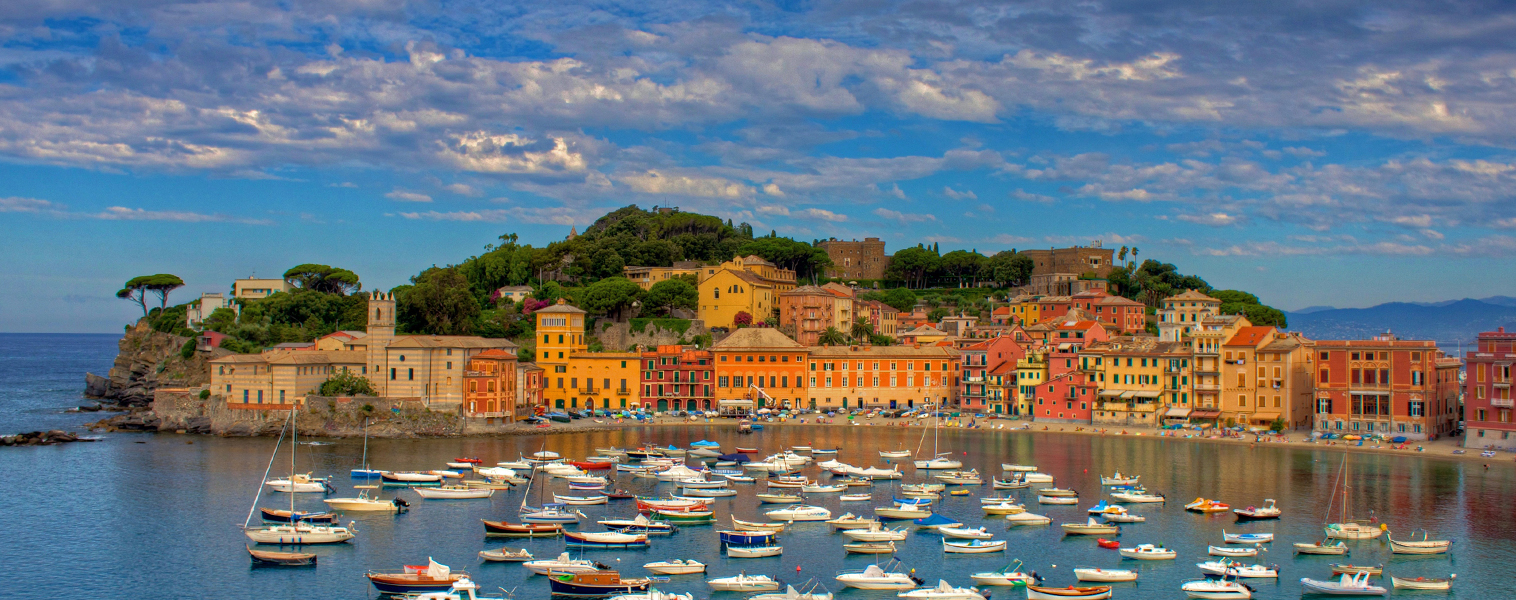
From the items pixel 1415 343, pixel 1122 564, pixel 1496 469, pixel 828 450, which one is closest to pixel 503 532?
pixel 1122 564

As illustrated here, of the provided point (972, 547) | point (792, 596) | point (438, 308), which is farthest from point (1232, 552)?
point (438, 308)

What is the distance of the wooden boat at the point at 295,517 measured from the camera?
39219mm

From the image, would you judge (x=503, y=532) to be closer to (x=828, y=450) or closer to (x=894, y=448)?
(x=828, y=450)

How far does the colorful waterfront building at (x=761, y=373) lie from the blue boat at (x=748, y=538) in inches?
1649

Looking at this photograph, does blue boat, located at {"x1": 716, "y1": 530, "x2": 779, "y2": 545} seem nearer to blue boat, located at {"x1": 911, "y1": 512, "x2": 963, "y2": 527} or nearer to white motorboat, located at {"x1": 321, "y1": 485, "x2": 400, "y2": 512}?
blue boat, located at {"x1": 911, "y1": 512, "x2": 963, "y2": 527}

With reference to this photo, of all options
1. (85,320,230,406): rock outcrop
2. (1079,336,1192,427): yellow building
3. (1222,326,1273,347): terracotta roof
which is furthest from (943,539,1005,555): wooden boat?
(85,320,230,406): rock outcrop

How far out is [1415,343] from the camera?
6206 cm

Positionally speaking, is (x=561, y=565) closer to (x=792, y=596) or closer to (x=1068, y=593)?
(x=792, y=596)

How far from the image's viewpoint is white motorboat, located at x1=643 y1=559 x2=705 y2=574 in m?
33.7

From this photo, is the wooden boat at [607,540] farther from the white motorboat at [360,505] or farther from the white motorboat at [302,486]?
the white motorboat at [302,486]

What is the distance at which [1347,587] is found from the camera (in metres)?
32.1

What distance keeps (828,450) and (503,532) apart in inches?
999

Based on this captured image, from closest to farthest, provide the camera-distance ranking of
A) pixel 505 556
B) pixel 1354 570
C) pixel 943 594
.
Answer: pixel 943 594 < pixel 1354 570 < pixel 505 556

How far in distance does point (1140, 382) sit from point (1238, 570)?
128 feet
